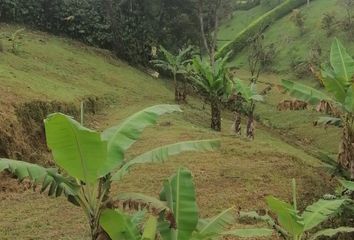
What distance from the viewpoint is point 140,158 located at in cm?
594

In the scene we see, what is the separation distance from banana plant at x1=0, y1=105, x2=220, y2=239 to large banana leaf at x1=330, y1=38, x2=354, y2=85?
4.54m

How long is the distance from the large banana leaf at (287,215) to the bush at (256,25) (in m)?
37.4

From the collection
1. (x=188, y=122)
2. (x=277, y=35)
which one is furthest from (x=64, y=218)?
(x=277, y=35)

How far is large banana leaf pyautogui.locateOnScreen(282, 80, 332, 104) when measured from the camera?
10.00 meters

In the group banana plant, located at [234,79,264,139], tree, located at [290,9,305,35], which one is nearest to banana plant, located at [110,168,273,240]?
banana plant, located at [234,79,264,139]

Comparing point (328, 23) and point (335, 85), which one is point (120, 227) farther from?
point (328, 23)

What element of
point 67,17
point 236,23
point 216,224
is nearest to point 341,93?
point 216,224

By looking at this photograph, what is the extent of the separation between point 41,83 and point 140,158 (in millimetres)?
12512

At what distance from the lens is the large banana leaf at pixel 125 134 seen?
5.80 meters

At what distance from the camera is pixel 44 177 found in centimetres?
546

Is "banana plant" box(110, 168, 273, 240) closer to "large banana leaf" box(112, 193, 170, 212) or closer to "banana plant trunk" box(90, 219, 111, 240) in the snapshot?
"large banana leaf" box(112, 193, 170, 212)

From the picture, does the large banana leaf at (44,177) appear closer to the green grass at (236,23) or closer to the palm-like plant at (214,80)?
the palm-like plant at (214,80)

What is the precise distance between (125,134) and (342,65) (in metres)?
5.14

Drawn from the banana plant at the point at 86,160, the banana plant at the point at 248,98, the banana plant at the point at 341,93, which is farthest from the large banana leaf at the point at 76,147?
the banana plant at the point at 248,98
